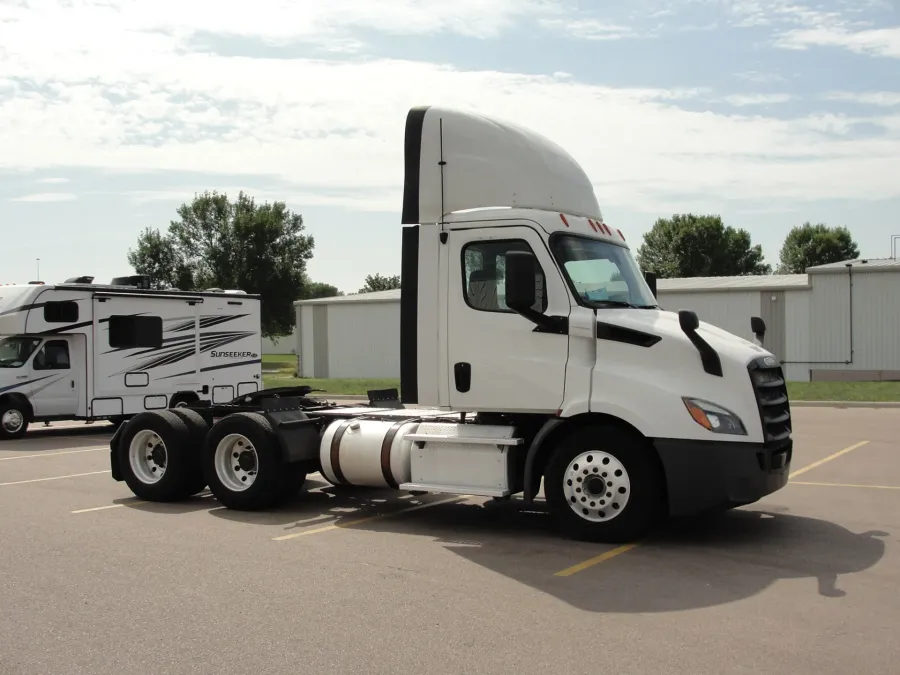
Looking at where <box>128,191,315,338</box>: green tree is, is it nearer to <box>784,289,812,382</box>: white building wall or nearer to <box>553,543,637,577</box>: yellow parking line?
<box>784,289,812,382</box>: white building wall

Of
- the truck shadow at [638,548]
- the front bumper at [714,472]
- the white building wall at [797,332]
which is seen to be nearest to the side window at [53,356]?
the truck shadow at [638,548]

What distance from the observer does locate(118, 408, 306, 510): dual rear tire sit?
1002 cm

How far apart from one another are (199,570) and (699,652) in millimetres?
3930

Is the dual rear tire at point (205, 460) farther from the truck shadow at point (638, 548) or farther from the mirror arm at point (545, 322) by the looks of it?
the mirror arm at point (545, 322)

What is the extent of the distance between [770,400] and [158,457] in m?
6.82

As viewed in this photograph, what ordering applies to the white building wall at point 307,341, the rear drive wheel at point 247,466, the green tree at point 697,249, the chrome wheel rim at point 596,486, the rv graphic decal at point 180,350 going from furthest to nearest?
the green tree at point 697,249, the white building wall at point 307,341, the rv graphic decal at point 180,350, the rear drive wheel at point 247,466, the chrome wheel rim at point 596,486

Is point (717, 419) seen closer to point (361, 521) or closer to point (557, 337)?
point (557, 337)

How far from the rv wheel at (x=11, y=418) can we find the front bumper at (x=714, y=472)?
603 inches

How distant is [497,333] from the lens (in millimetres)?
8719

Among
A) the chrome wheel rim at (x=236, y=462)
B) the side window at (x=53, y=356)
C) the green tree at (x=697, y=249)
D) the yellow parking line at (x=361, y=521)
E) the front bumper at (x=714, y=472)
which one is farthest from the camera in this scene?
the green tree at (x=697, y=249)

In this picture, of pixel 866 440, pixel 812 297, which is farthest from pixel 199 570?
pixel 812 297

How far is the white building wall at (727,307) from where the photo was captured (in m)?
37.4

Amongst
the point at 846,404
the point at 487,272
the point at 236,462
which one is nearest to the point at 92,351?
the point at 236,462

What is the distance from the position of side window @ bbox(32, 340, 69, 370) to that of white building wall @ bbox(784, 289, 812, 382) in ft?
88.5
